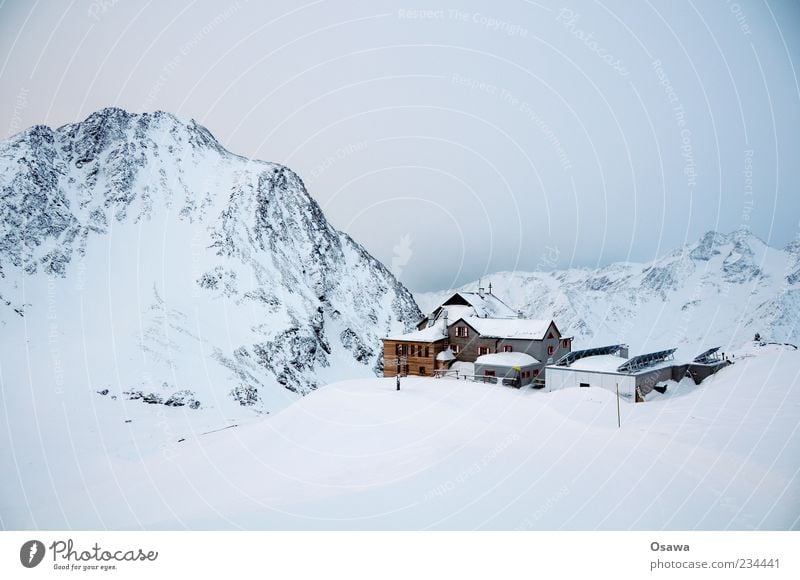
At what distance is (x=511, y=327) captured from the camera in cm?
2495

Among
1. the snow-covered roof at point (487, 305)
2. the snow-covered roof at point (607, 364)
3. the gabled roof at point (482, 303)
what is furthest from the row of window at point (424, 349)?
the snow-covered roof at point (487, 305)

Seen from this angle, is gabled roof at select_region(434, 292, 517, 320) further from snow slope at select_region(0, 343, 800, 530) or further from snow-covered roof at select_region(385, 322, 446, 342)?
snow slope at select_region(0, 343, 800, 530)

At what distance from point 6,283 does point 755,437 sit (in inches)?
2485

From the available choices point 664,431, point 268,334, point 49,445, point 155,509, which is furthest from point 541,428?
point 268,334

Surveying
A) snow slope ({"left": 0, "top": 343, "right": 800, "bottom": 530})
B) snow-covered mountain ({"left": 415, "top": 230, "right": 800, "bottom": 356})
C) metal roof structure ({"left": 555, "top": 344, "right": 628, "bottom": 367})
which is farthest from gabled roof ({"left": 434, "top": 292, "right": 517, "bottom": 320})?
snow-covered mountain ({"left": 415, "top": 230, "right": 800, "bottom": 356})

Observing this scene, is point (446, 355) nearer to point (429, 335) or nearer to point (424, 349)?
Answer: point (424, 349)

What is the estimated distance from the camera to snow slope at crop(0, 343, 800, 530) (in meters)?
8.09

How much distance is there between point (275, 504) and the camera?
8.71 m

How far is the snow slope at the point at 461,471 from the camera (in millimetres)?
8086

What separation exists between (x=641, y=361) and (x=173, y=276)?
56.6 meters

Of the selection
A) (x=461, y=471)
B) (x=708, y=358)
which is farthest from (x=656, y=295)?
(x=461, y=471)

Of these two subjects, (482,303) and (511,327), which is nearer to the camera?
(511,327)
